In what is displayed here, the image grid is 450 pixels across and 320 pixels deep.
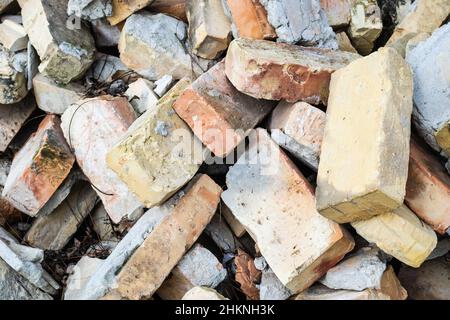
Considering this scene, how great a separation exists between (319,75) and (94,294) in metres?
1.69

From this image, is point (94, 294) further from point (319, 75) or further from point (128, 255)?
point (319, 75)

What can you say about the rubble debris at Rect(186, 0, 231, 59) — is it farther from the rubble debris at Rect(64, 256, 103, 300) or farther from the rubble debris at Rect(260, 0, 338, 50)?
the rubble debris at Rect(64, 256, 103, 300)

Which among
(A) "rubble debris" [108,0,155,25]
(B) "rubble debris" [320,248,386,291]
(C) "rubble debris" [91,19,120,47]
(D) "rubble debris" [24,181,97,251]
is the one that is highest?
(A) "rubble debris" [108,0,155,25]

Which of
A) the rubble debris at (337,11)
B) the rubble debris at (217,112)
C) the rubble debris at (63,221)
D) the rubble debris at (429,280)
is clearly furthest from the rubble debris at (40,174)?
the rubble debris at (429,280)

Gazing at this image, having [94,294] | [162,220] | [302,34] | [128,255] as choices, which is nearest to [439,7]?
[302,34]

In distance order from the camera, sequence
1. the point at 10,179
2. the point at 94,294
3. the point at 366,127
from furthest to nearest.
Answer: the point at 10,179 < the point at 94,294 < the point at 366,127

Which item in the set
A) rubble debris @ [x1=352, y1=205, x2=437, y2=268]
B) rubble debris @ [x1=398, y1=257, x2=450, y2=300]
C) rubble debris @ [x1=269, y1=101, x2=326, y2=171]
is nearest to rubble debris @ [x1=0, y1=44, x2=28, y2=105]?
rubble debris @ [x1=269, y1=101, x2=326, y2=171]

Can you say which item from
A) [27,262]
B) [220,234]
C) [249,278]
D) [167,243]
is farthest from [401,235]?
[27,262]

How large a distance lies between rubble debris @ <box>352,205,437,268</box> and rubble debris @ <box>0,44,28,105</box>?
7.72 ft

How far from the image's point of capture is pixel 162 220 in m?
3.36

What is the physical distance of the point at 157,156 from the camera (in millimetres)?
3217

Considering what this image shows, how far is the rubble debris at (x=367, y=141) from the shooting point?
9.08 feet

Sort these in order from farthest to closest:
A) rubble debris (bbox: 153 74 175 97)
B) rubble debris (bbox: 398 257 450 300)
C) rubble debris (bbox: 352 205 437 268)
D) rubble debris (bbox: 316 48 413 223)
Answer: rubble debris (bbox: 153 74 175 97) < rubble debris (bbox: 398 257 450 300) < rubble debris (bbox: 352 205 437 268) < rubble debris (bbox: 316 48 413 223)

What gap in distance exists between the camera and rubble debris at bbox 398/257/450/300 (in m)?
3.40
